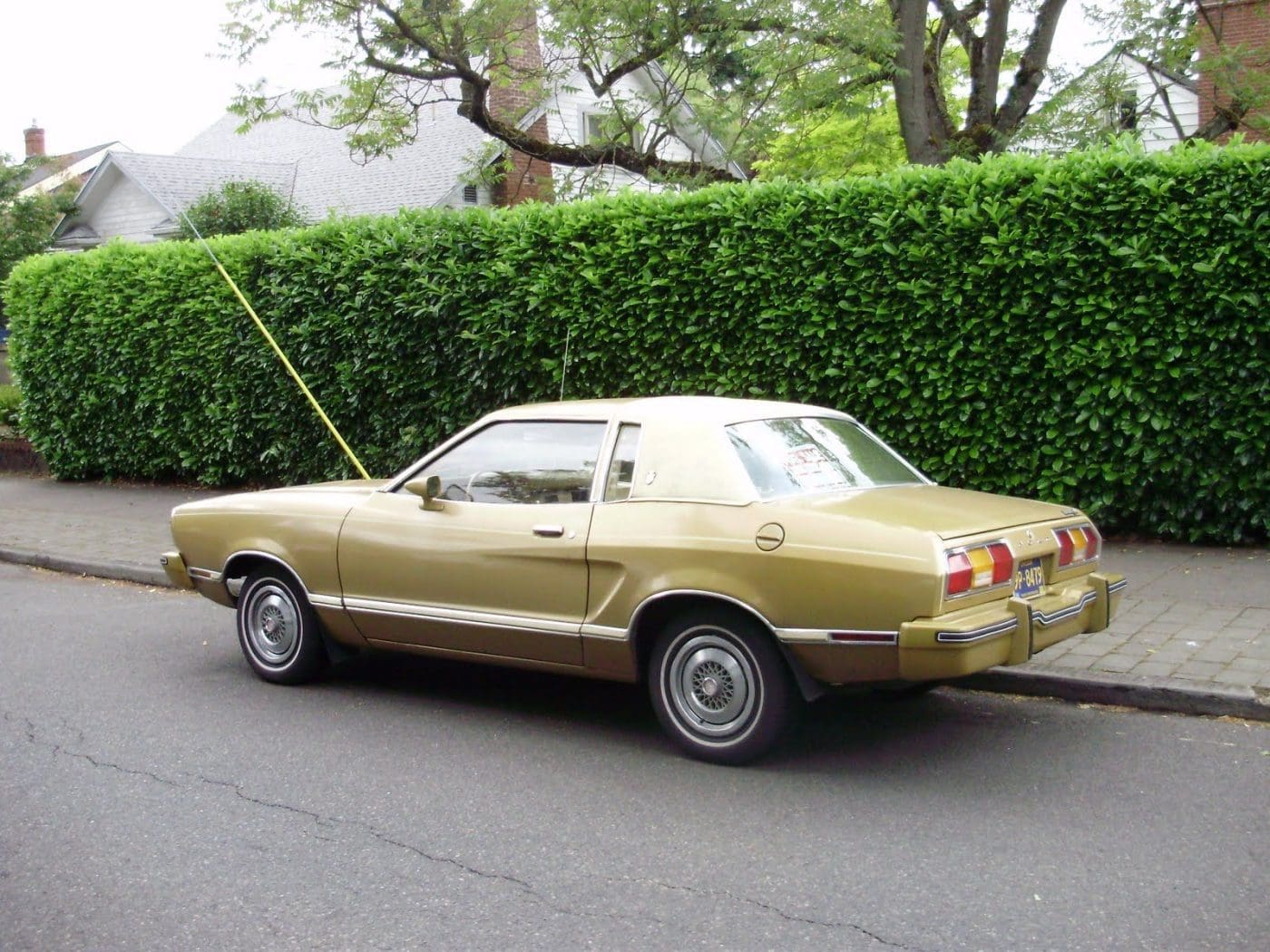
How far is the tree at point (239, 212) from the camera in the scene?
23.9m

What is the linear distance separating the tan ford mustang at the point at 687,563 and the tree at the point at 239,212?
18186mm

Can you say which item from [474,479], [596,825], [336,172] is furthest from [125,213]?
[596,825]


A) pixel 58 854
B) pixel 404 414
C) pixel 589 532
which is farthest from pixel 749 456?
A: pixel 404 414

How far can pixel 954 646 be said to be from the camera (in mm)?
4805

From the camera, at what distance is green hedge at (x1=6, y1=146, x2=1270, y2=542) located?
29.0 feet

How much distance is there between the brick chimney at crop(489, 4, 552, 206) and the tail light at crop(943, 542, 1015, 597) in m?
9.26

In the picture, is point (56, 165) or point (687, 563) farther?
point (56, 165)

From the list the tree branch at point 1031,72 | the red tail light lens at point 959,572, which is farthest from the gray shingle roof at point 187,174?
the red tail light lens at point 959,572

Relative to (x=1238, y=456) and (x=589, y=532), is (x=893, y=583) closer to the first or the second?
(x=589, y=532)

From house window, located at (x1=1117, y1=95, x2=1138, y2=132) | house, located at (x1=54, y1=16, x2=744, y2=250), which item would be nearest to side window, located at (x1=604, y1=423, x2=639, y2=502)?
house window, located at (x1=1117, y1=95, x2=1138, y2=132)

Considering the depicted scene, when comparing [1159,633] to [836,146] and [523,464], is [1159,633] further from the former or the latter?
[836,146]

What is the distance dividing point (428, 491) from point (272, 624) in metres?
1.47

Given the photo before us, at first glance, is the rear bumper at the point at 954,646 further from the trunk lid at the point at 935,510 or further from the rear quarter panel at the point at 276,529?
the rear quarter panel at the point at 276,529

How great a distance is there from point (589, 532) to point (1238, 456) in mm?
5359
